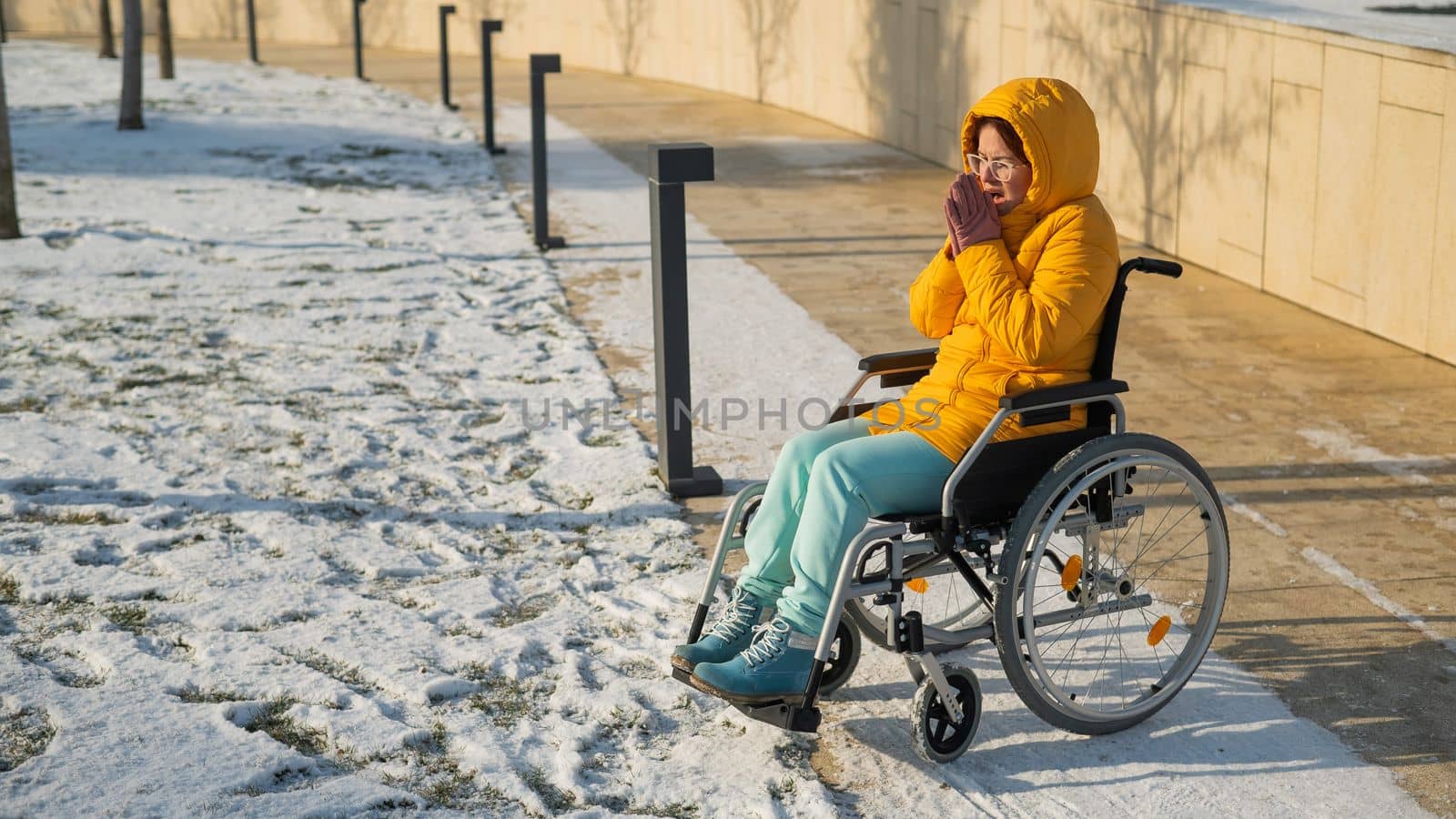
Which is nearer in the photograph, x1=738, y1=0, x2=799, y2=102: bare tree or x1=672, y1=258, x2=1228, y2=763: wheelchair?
x1=672, y1=258, x2=1228, y2=763: wheelchair

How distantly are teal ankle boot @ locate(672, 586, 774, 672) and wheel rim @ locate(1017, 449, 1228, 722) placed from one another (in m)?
0.61

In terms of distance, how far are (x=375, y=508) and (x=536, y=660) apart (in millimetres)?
1338

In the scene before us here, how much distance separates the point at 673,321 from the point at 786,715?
2.10 m

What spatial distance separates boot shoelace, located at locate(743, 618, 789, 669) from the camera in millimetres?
3338

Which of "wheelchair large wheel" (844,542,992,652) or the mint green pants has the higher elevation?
the mint green pants

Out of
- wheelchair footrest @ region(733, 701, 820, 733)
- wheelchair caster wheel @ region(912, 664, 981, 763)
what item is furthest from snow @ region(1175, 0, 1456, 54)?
wheelchair footrest @ region(733, 701, 820, 733)

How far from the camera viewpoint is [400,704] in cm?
369

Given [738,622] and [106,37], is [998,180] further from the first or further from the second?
[106,37]

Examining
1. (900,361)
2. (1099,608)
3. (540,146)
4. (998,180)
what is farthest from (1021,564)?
(540,146)

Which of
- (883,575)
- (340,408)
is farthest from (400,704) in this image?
(340,408)

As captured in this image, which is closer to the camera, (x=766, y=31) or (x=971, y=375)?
(x=971, y=375)

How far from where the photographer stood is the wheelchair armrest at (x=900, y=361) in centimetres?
379

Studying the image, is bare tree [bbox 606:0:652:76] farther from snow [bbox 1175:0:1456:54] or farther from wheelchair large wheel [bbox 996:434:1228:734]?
wheelchair large wheel [bbox 996:434:1228:734]

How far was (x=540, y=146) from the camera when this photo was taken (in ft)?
29.9
